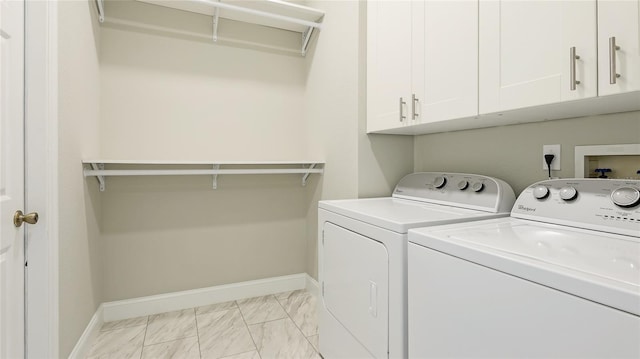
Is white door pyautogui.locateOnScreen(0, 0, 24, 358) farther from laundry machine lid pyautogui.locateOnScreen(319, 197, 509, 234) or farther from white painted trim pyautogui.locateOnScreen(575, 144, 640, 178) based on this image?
white painted trim pyautogui.locateOnScreen(575, 144, 640, 178)

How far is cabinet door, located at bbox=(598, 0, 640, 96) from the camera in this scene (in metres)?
0.87

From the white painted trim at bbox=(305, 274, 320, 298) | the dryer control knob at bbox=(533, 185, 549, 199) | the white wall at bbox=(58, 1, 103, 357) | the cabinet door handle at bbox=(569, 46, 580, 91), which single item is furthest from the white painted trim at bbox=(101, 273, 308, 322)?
the cabinet door handle at bbox=(569, 46, 580, 91)

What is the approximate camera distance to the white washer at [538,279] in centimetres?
64

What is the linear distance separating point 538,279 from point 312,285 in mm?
2161

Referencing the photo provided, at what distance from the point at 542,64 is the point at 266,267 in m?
2.38

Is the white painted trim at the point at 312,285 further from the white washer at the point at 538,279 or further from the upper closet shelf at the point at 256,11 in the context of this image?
the upper closet shelf at the point at 256,11

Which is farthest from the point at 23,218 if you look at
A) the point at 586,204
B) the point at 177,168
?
the point at 586,204

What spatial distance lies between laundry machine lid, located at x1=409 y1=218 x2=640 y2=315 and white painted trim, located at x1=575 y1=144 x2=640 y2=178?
328mm

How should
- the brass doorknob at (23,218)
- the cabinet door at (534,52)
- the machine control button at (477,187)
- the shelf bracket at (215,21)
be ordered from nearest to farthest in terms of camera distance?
the cabinet door at (534,52) < the brass doorknob at (23,218) < the machine control button at (477,187) < the shelf bracket at (215,21)

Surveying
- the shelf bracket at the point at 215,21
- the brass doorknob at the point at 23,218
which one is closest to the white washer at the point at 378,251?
the brass doorknob at the point at 23,218

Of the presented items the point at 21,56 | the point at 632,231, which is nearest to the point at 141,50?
the point at 21,56

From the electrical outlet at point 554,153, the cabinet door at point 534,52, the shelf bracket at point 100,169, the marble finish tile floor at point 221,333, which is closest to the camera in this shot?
the cabinet door at point 534,52

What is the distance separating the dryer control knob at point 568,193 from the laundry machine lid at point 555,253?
0.11 metres

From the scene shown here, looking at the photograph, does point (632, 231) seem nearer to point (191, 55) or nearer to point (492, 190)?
point (492, 190)
